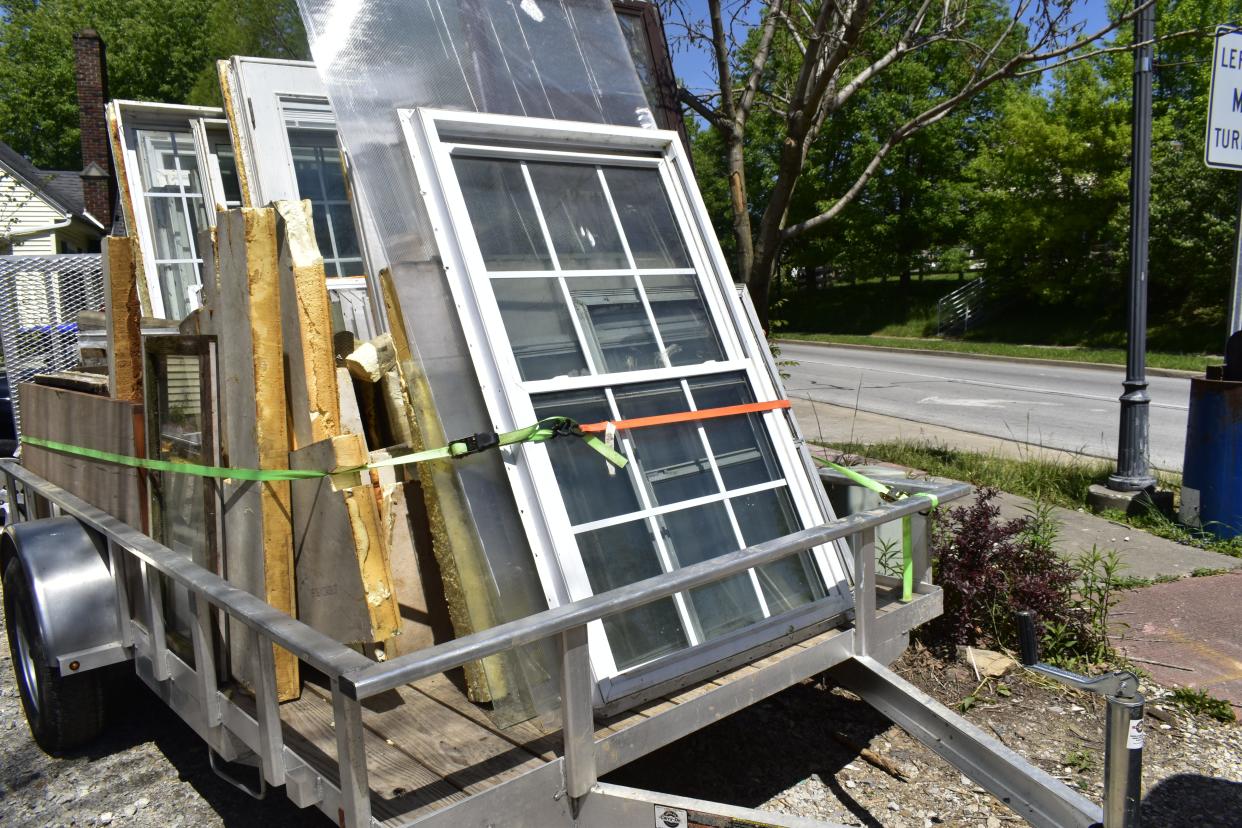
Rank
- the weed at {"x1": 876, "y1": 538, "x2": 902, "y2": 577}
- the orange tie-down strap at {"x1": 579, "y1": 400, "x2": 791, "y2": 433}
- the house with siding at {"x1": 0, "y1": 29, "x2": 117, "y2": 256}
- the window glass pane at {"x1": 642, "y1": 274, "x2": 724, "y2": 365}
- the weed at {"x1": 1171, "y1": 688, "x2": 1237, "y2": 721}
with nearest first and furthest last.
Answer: the orange tie-down strap at {"x1": 579, "y1": 400, "x2": 791, "y2": 433} < the window glass pane at {"x1": 642, "y1": 274, "x2": 724, "y2": 365} < the weed at {"x1": 1171, "y1": 688, "x2": 1237, "y2": 721} < the weed at {"x1": 876, "y1": 538, "x2": 902, "y2": 577} < the house with siding at {"x1": 0, "y1": 29, "x2": 117, "y2": 256}

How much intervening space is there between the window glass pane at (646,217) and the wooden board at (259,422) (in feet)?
4.99

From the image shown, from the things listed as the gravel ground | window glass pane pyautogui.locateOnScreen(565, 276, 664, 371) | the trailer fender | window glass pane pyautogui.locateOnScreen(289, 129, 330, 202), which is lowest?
the gravel ground

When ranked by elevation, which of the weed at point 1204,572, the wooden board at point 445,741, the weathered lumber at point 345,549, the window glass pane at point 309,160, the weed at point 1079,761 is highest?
the window glass pane at point 309,160

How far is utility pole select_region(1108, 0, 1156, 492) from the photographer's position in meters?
7.14

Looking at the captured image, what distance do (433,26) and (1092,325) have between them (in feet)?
87.3

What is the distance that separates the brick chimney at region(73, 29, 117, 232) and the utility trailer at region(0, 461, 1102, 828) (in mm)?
18998

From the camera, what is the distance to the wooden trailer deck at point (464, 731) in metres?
2.46

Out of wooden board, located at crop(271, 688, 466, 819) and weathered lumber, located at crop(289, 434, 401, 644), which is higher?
weathered lumber, located at crop(289, 434, 401, 644)

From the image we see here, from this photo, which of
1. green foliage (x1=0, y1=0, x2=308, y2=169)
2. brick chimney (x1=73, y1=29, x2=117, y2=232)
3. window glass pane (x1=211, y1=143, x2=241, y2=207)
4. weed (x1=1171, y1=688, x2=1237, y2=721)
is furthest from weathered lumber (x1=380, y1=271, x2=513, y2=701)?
green foliage (x1=0, y1=0, x2=308, y2=169)

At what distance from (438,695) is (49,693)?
1.88 m

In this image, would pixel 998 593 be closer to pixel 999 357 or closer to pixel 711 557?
pixel 711 557

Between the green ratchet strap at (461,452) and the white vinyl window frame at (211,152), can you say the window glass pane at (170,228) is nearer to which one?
the white vinyl window frame at (211,152)

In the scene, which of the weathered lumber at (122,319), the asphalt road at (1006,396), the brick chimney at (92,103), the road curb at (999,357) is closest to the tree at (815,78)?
the weathered lumber at (122,319)

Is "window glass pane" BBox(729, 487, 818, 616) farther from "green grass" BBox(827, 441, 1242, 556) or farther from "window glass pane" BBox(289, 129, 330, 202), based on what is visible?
"window glass pane" BBox(289, 129, 330, 202)
